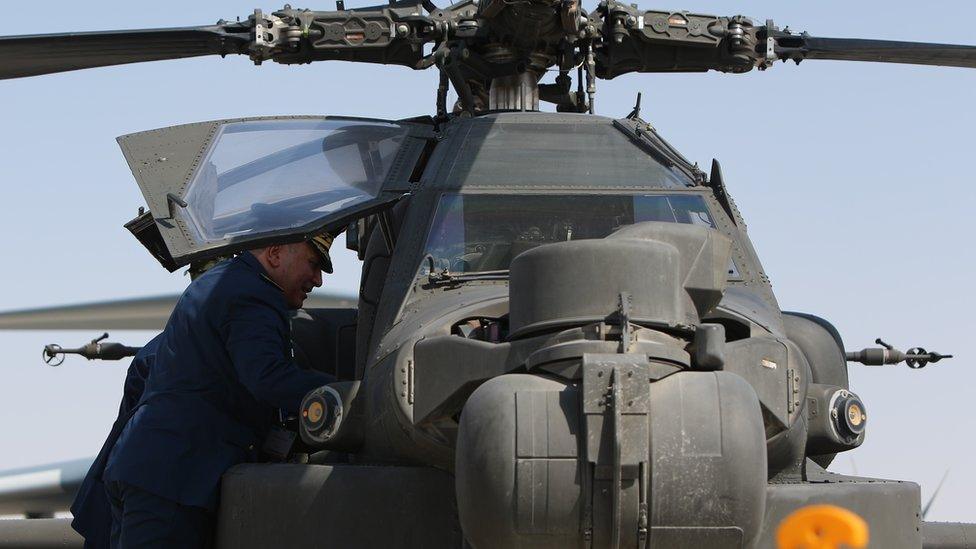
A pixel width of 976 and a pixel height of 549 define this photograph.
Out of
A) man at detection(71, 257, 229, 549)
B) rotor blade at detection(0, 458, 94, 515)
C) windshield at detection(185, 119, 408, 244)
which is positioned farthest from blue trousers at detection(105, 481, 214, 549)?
rotor blade at detection(0, 458, 94, 515)

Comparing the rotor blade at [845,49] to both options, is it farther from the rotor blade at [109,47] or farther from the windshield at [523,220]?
the rotor blade at [109,47]

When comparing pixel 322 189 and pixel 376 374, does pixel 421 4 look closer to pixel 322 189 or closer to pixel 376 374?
pixel 322 189

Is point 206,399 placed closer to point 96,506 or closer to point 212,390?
point 212,390

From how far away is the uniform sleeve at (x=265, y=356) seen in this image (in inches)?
232

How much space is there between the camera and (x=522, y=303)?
4914mm

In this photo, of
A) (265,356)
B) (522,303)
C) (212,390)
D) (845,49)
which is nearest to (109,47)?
(212,390)

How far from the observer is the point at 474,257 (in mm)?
6230

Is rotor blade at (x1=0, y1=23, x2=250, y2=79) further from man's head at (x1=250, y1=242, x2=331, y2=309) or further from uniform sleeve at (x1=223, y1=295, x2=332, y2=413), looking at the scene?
uniform sleeve at (x1=223, y1=295, x2=332, y2=413)

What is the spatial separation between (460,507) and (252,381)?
1.55 metres

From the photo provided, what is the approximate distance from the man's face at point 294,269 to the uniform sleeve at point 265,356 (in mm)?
264

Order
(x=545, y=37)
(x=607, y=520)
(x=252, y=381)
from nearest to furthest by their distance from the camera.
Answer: (x=607, y=520), (x=252, y=381), (x=545, y=37)

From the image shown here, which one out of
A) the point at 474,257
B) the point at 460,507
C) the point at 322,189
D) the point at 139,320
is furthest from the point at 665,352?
the point at 139,320

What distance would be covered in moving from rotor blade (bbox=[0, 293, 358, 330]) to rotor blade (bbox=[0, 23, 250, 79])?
4472mm

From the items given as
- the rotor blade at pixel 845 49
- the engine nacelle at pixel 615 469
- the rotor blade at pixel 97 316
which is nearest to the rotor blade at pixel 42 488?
the rotor blade at pixel 97 316
